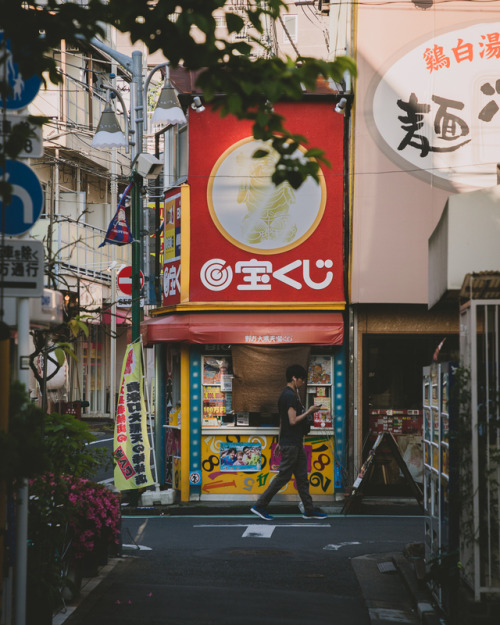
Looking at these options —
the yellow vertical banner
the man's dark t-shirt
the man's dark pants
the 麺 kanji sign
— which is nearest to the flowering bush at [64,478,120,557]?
the 麺 kanji sign

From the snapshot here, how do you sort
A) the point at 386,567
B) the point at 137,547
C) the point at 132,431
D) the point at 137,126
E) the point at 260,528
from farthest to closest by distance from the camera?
the point at 137,126
the point at 132,431
the point at 260,528
the point at 137,547
the point at 386,567

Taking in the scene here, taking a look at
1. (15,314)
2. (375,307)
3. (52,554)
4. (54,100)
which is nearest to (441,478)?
(52,554)

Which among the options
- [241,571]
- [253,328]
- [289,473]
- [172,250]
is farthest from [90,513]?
[172,250]

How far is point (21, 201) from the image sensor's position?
242 inches

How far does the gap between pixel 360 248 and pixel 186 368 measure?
11.9 ft

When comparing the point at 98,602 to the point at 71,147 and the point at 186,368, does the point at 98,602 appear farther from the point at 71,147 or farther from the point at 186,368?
the point at 71,147

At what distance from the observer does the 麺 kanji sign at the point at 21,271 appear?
607cm

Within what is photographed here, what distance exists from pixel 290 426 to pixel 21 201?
8491 millimetres

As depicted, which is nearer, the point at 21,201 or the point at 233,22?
the point at 233,22

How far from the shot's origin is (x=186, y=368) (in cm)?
1658

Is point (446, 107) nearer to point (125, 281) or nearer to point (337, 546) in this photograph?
point (125, 281)

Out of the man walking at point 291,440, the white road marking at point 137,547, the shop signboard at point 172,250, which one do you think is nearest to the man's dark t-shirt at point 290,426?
the man walking at point 291,440

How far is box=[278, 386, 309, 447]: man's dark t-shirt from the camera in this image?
14.0 meters

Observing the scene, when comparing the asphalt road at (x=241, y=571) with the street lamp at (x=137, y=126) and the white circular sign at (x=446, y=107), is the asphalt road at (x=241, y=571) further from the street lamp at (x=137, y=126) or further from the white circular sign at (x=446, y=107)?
the white circular sign at (x=446, y=107)
